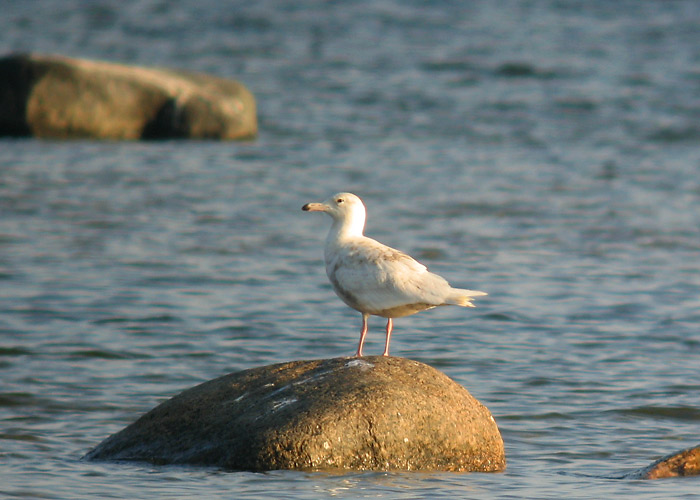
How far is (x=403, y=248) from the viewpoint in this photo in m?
12.4

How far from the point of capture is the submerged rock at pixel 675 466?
6246 millimetres

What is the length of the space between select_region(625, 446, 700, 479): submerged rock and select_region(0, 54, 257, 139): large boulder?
43.7ft

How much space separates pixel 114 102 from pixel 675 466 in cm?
1380

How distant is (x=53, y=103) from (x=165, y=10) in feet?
46.1

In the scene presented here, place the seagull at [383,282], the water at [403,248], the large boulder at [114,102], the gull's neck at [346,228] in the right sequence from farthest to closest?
the large boulder at [114,102] < the water at [403,248] < the gull's neck at [346,228] < the seagull at [383,282]

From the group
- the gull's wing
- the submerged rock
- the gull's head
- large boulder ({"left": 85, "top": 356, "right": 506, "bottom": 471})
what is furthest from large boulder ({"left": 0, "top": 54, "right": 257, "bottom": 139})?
the submerged rock

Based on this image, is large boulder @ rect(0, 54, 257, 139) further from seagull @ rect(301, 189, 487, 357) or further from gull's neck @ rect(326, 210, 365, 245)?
seagull @ rect(301, 189, 487, 357)

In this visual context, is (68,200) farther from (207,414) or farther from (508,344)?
(207,414)

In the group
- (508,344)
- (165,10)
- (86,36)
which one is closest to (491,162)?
(508,344)

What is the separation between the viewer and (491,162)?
17016 millimetres

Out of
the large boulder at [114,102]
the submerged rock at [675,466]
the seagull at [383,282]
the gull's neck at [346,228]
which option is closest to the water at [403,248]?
the submerged rock at [675,466]

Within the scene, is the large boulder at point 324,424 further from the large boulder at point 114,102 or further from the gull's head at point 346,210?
the large boulder at point 114,102

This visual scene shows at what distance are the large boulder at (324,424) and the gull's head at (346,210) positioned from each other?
805mm

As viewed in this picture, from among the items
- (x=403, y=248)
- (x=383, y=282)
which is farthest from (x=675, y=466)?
(x=403, y=248)
